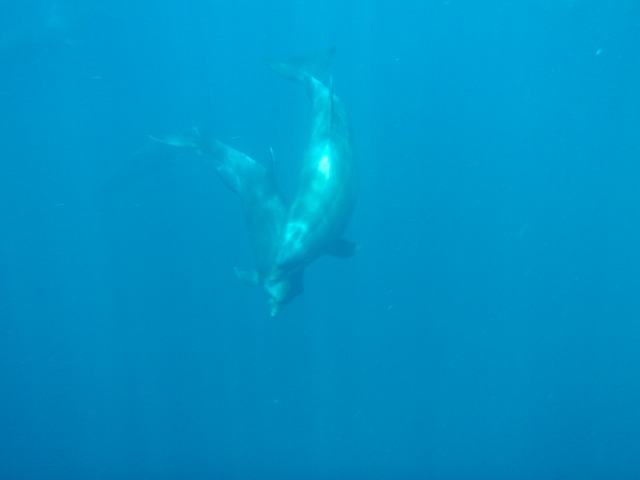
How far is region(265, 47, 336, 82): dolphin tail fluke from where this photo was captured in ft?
44.3

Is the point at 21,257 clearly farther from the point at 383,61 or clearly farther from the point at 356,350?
the point at 383,61

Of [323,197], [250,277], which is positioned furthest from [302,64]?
[250,277]

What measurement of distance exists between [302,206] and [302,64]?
18.4 ft

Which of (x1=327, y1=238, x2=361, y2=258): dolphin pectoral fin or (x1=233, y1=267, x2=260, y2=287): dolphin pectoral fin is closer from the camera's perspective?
(x1=233, y1=267, x2=260, y2=287): dolphin pectoral fin

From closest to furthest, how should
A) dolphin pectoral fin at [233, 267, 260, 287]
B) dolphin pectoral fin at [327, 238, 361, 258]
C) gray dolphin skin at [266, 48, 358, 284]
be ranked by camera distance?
gray dolphin skin at [266, 48, 358, 284], dolphin pectoral fin at [233, 267, 260, 287], dolphin pectoral fin at [327, 238, 361, 258]

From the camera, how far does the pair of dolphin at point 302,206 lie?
894 centimetres

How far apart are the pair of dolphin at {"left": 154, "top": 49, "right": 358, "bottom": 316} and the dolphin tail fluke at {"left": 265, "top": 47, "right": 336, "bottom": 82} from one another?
2.18 meters

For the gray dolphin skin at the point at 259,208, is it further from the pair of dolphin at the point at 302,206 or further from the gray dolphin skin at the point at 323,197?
the gray dolphin skin at the point at 323,197

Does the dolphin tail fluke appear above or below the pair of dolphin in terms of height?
above

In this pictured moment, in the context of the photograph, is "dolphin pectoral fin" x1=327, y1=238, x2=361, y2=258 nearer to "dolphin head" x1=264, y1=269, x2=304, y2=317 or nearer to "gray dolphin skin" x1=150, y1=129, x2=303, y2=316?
"gray dolphin skin" x1=150, y1=129, x2=303, y2=316

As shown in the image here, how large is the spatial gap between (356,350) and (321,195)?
8609mm

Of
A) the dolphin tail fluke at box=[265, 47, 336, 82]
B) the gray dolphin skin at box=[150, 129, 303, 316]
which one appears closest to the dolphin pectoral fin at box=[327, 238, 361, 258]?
the gray dolphin skin at box=[150, 129, 303, 316]

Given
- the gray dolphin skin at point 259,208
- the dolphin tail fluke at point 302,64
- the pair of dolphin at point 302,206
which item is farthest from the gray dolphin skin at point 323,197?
the dolphin tail fluke at point 302,64

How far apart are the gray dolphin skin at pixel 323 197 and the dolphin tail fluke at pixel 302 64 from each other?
3036 millimetres
